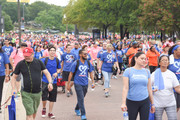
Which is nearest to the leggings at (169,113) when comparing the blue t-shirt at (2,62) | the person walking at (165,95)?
the person walking at (165,95)

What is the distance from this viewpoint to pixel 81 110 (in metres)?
7.86

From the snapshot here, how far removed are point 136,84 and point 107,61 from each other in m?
5.66

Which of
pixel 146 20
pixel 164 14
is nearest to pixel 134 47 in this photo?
pixel 164 14

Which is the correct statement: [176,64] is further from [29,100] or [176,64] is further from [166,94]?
[29,100]

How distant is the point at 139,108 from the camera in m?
5.51

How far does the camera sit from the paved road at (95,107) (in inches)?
328

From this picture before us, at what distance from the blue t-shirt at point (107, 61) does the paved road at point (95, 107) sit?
3.35 ft

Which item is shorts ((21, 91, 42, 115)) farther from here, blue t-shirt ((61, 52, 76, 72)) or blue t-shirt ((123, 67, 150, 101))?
blue t-shirt ((61, 52, 76, 72))

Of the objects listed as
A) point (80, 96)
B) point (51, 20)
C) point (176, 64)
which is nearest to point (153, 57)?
point (80, 96)

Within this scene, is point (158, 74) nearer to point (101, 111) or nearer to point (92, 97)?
point (101, 111)

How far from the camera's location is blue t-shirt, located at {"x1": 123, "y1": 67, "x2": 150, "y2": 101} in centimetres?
536

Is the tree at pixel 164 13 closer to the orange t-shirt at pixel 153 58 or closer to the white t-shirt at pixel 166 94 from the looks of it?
the orange t-shirt at pixel 153 58

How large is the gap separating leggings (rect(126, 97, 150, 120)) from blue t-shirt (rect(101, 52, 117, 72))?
551 cm

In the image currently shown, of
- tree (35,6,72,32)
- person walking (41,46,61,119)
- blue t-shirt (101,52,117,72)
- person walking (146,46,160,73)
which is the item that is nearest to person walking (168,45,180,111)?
person walking (41,46,61,119)
